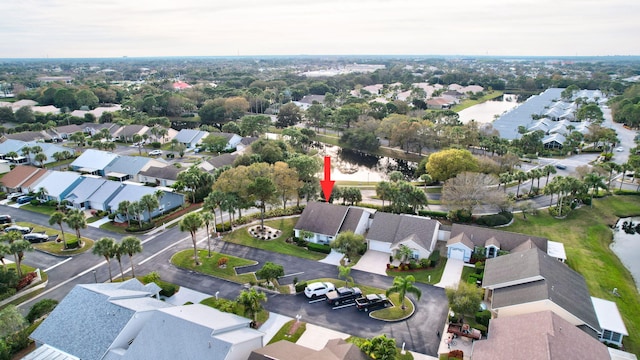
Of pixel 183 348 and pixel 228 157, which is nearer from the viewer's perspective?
pixel 183 348

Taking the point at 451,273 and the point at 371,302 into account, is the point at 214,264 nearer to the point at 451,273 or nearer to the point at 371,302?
the point at 371,302

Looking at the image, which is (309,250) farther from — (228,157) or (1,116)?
(1,116)

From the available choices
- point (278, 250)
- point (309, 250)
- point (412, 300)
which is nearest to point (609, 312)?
point (412, 300)

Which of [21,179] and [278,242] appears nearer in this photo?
[278,242]

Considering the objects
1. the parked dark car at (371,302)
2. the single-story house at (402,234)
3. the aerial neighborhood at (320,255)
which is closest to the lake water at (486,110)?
the aerial neighborhood at (320,255)

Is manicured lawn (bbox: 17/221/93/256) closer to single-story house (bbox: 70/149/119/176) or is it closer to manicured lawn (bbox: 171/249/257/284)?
manicured lawn (bbox: 171/249/257/284)

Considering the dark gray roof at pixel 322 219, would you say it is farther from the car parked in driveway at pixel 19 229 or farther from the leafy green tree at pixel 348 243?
the car parked in driveway at pixel 19 229

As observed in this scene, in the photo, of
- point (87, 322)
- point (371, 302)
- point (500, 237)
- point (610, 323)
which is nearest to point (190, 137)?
point (87, 322)
